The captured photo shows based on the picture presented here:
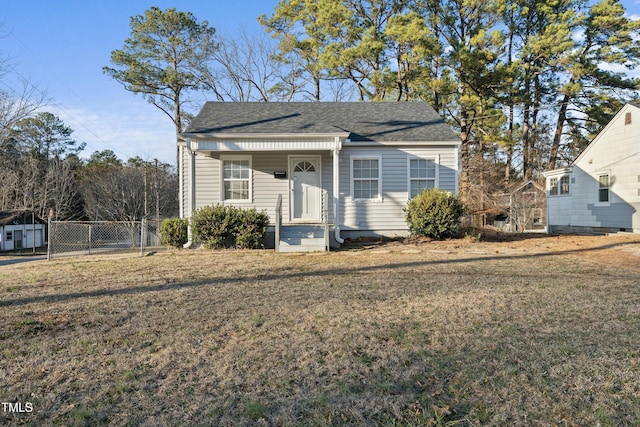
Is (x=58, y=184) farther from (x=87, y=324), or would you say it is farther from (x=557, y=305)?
(x=557, y=305)

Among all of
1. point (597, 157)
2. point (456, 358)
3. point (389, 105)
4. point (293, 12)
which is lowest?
point (456, 358)

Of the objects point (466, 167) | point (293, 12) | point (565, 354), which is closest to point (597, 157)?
point (466, 167)

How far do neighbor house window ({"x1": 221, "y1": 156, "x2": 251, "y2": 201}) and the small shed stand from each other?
54.2 feet

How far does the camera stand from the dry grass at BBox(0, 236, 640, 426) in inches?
93.1

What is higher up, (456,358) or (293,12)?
(293,12)

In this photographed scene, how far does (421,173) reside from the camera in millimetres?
12789

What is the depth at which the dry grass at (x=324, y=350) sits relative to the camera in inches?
93.1

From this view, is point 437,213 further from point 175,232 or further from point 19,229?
point 19,229

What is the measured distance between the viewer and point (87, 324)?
4.07 m

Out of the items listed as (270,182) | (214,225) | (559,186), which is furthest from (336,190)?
(559,186)

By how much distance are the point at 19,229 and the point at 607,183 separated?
3059 cm

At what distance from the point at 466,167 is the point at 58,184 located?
26.7 metres

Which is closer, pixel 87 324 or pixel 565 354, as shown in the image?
pixel 565 354

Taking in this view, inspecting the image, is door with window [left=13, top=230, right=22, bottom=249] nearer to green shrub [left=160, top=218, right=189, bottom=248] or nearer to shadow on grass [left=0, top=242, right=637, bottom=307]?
green shrub [left=160, top=218, right=189, bottom=248]
